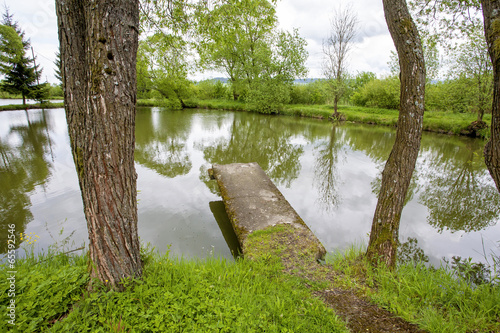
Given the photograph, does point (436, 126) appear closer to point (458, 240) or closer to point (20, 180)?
point (458, 240)

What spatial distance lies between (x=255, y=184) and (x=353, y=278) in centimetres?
330

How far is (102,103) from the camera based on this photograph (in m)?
1.85

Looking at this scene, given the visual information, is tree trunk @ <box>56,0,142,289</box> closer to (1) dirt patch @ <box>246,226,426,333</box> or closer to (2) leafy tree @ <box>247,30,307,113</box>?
(1) dirt patch @ <box>246,226,426,333</box>

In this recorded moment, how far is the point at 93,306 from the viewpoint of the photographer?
1.99 metres

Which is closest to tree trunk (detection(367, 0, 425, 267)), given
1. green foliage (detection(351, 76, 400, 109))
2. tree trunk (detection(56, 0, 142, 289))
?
tree trunk (detection(56, 0, 142, 289))

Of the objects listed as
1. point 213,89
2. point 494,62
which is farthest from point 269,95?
point 494,62

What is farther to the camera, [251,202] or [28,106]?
[28,106]

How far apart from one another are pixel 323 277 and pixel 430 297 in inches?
42.3

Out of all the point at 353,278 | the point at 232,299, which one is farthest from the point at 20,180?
the point at 353,278

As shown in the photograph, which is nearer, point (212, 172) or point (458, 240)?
point (458, 240)

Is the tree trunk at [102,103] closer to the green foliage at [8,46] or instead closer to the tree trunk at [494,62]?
the tree trunk at [494,62]

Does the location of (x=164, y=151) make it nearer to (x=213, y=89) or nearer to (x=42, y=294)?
(x=42, y=294)

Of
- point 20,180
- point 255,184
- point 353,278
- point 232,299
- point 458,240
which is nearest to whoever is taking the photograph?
point 232,299

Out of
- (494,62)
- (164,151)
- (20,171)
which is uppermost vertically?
(494,62)
